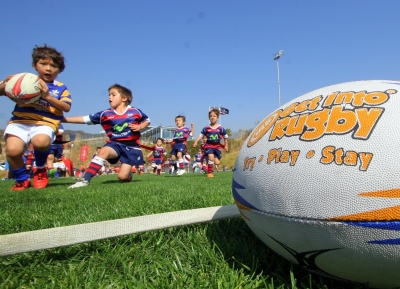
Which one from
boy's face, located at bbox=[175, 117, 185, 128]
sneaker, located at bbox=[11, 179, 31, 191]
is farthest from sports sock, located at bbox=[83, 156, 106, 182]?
boy's face, located at bbox=[175, 117, 185, 128]

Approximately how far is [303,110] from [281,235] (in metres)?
0.55

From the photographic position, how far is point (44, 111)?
5.32m

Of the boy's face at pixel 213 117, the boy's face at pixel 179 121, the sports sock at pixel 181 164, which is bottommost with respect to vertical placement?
the sports sock at pixel 181 164

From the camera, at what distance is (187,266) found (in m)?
1.58

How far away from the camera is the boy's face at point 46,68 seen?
5.31 metres

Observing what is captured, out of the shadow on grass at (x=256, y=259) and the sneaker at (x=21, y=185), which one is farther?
the sneaker at (x=21, y=185)

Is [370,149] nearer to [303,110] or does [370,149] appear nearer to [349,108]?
[349,108]

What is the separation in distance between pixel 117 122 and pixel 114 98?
531 mm

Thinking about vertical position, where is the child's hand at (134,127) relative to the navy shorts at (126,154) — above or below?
above

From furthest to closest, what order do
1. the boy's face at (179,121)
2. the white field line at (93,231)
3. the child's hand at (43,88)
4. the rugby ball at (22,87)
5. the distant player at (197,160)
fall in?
the distant player at (197,160) → the boy's face at (179,121) → the child's hand at (43,88) → the rugby ball at (22,87) → the white field line at (93,231)

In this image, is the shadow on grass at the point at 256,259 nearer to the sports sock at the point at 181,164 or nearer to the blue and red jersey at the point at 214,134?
the blue and red jersey at the point at 214,134

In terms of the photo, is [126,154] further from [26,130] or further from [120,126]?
[26,130]

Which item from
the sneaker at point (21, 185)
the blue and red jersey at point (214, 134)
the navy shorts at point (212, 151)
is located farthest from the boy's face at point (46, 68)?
the navy shorts at point (212, 151)

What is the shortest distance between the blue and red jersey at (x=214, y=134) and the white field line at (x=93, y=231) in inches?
339
